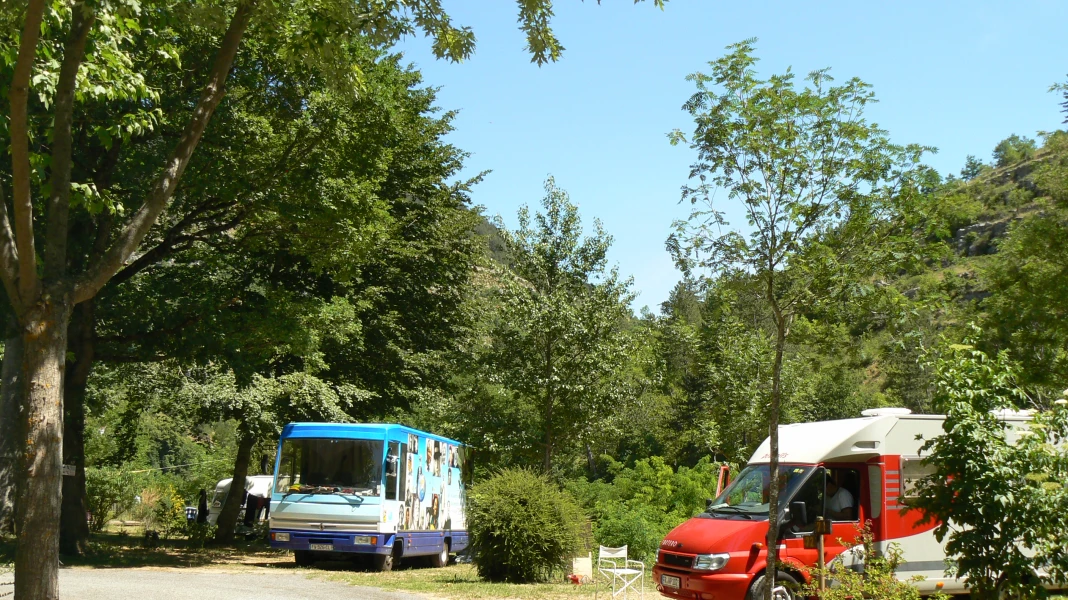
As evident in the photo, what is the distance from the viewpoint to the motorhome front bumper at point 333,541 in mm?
17266

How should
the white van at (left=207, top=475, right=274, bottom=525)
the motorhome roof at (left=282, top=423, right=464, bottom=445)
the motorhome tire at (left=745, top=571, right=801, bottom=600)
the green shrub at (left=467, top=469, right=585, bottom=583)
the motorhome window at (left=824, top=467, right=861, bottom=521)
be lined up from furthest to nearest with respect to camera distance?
the white van at (left=207, top=475, right=274, bottom=525)
the motorhome roof at (left=282, top=423, right=464, bottom=445)
the green shrub at (left=467, top=469, right=585, bottom=583)
the motorhome window at (left=824, top=467, right=861, bottom=521)
the motorhome tire at (left=745, top=571, right=801, bottom=600)

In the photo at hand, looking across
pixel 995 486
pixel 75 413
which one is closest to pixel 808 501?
pixel 995 486

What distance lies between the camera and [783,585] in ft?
36.3

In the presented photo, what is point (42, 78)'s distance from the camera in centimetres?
774

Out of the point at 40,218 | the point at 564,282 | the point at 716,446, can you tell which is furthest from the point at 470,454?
the point at 40,218

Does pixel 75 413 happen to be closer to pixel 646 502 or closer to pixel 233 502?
pixel 233 502

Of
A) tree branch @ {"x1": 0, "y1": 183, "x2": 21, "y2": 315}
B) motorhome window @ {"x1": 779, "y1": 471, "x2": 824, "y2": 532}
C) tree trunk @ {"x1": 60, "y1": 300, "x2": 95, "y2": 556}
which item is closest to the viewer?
tree branch @ {"x1": 0, "y1": 183, "x2": 21, "y2": 315}

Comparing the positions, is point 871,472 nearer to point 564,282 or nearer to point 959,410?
point 959,410

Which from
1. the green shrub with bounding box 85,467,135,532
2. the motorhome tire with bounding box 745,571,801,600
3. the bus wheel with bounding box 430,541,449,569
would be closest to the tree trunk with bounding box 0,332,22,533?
the bus wheel with bounding box 430,541,449,569

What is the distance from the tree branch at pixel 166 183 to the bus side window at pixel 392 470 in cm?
1150

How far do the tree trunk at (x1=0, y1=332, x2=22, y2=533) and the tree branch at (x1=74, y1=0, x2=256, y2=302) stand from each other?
12.8 meters

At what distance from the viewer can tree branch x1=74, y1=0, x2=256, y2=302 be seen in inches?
256

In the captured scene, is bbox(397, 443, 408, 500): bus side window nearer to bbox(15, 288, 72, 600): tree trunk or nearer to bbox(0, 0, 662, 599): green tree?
bbox(0, 0, 662, 599): green tree

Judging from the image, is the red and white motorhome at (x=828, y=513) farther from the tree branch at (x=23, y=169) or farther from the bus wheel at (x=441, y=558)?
the bus wheel at (x=441, y=558)
